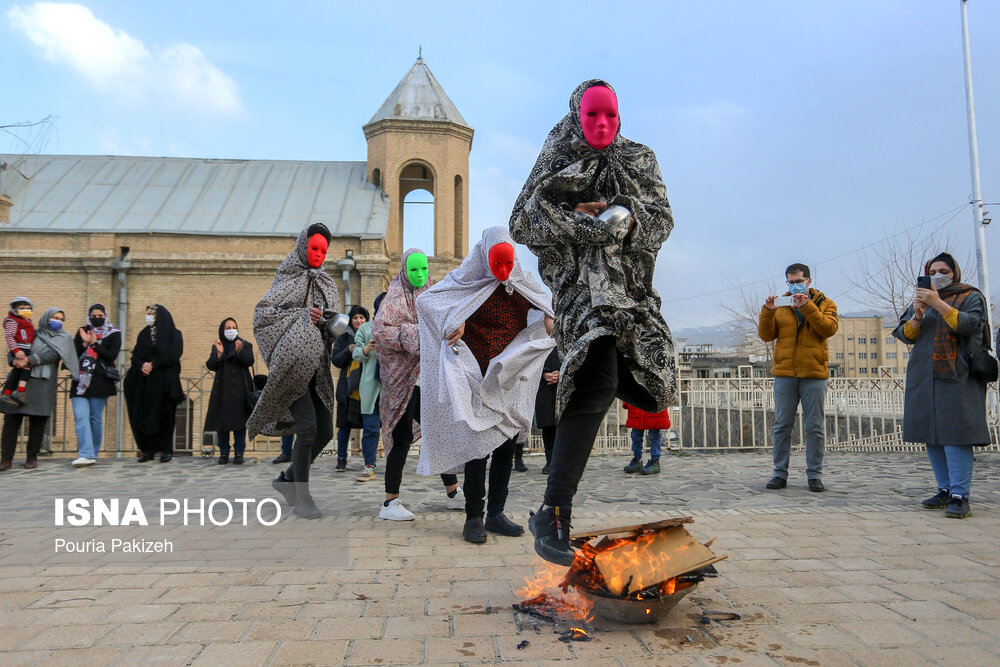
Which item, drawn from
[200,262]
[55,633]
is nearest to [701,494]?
[55,633]

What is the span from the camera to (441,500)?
6.16 meters

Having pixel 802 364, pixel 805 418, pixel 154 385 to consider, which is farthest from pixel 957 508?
pixel 154 385

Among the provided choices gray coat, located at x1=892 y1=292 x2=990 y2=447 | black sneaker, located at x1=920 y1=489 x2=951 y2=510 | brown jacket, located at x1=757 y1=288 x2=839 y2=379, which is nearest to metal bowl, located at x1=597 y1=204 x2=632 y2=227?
gray coat, located at x1=892 y1=292 x2=990 y2=447

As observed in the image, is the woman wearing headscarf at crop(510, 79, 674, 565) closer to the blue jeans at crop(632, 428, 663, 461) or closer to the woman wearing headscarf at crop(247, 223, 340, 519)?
the woman wearing headscarf at crop(247, 223, 340, 519)

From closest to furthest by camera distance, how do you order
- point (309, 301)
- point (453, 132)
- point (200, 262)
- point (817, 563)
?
1. point (817, 563)
2. point (309, 301)
3. point (200, 262)
4. point (453, 132)

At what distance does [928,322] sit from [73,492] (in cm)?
793

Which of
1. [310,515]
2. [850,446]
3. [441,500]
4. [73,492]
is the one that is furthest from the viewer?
[850,446]

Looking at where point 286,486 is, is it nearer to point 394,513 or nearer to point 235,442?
point 394,513

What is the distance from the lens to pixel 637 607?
2.50 m

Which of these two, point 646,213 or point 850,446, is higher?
point 646,213

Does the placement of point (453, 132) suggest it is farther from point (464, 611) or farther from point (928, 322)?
point (464, 611)

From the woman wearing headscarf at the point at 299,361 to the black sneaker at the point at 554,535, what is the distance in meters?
2.76

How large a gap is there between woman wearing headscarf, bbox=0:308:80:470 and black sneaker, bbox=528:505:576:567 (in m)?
8.67

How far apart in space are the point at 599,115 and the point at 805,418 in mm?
4611
